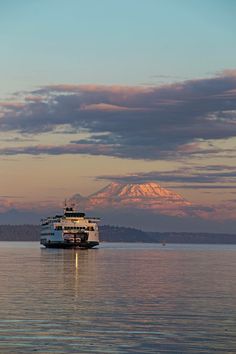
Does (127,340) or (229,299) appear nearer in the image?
(127,340)

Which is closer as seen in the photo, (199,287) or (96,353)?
(96,353)

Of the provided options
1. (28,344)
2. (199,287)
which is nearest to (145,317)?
(28,344)

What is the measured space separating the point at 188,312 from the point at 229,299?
12.6m

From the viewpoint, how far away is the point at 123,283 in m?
90.7

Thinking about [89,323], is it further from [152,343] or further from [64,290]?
[64,290]

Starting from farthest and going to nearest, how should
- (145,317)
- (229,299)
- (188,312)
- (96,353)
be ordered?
(229,299), (188,312), (145,317), (96,353)

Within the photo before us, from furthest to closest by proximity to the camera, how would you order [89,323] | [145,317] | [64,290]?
[64,290]
[145,317]
[89,323]

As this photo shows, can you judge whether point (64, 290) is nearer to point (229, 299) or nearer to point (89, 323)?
point (229, 299)

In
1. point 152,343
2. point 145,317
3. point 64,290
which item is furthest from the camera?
point 64,290

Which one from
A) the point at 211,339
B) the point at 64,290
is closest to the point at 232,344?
the point at 211,339

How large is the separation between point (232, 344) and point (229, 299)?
2661 centimetres

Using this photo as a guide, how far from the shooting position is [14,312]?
183ft

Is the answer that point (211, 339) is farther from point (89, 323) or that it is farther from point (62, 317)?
point (62, 317)

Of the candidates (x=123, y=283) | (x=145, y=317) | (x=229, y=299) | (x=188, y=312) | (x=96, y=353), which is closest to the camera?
(x=96, y=353)
